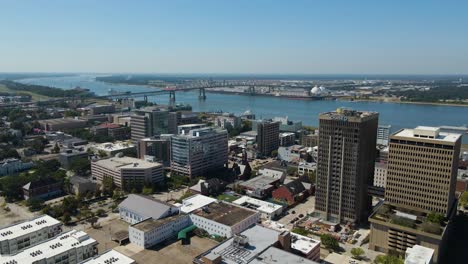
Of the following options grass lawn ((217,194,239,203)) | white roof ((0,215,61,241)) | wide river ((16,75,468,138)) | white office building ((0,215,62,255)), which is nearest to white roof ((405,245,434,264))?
grass lawn ((217,194,239,203))

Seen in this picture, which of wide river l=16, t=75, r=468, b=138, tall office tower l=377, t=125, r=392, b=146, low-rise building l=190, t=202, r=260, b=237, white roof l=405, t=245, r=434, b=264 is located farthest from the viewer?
wide river l=16, t=75, r=468, b=138

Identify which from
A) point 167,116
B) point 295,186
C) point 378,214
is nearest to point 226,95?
point 167,116

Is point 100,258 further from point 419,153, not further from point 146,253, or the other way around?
point 419,153

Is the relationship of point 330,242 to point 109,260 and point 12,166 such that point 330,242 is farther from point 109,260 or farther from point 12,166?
point 12,166

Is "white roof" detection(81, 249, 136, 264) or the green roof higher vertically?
"white roof" detection(81, 249, 136, 264)

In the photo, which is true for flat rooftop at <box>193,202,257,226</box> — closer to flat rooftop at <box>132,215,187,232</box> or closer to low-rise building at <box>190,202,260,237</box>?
low-rise building at <box>190,202,260,237</box>

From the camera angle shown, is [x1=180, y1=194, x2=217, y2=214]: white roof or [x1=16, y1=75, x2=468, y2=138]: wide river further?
[x1=16, y1=75, x2=468, y2=138]: wide river
